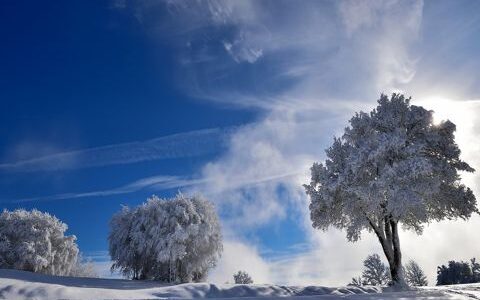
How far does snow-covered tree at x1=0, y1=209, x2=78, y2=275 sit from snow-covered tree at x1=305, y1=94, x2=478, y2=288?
29.2 meters

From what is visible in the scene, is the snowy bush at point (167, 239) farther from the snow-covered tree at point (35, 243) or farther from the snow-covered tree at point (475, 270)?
the snow-covered tree at point (475, 270)

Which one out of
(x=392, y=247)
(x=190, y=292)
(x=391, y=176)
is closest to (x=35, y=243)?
(x=190, y=292)

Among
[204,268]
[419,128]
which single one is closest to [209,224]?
[204,268]

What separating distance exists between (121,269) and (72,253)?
537 inches

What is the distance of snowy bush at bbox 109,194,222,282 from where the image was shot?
3153 centimetres

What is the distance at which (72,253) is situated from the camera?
45469 millimetres

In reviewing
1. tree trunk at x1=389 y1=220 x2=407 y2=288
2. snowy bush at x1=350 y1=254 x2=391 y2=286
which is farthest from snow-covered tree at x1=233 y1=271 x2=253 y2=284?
tree trunk at x1=389 y1=220 x2=407 y2=288

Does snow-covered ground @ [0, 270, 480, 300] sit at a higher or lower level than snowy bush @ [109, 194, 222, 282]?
lower

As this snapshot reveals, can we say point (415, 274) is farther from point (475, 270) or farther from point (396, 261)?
point (396, 261)

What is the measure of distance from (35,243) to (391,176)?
35.8m

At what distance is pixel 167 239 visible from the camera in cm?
3112

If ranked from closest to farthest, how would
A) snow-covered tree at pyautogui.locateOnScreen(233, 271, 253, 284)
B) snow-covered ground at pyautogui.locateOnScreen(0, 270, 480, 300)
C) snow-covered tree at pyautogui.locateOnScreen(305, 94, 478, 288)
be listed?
snow-covered ground at pyautogui.locateOnScreen(0, 270, 480, 300) < snow-covered tree at pyautogui.locateOnScreen(305, 94, 478, 288) < snow-covered tree at pyautogui.locateOnScreen(233, 271, 253, 284)

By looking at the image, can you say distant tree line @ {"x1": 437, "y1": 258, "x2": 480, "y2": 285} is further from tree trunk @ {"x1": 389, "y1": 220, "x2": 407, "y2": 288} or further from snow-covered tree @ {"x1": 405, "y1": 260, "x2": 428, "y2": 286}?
tree trunk @ {"x1": 389, "y1": 220, "x2": 407, "y2": 288}

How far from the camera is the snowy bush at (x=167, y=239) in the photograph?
31.5 meters
